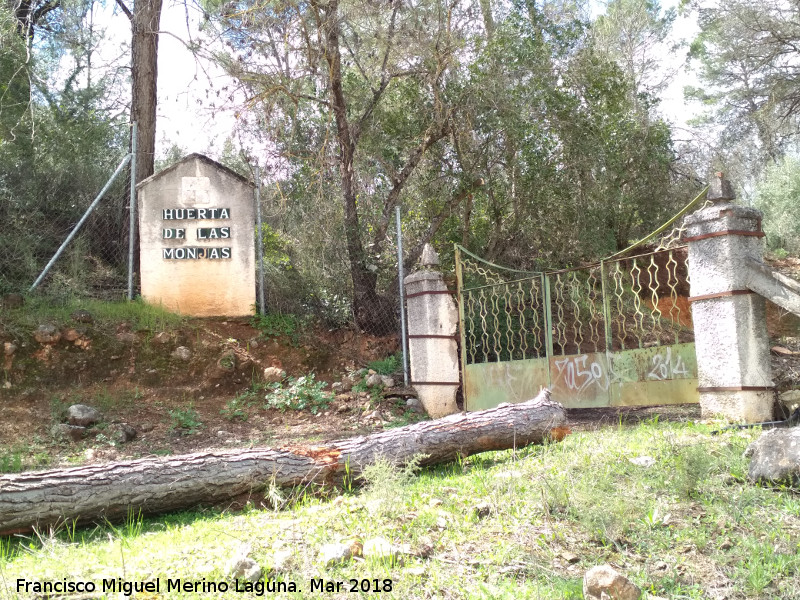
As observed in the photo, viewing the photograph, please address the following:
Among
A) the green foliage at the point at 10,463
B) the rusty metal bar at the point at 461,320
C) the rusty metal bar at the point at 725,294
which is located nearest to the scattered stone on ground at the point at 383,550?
the rusty metal bar at the point at 725,294

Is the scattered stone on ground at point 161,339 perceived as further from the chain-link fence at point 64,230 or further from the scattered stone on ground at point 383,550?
the scattered stone on ground at point 383,550

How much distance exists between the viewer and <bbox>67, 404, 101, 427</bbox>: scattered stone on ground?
7.96 metres

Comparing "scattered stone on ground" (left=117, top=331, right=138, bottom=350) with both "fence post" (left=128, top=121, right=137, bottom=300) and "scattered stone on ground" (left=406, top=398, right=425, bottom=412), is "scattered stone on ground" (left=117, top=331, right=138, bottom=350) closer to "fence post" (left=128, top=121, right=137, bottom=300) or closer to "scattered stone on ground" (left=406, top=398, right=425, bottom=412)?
"fence post" (left=128, top=121, right=137, bottom=300)

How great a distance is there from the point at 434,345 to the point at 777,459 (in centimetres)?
534

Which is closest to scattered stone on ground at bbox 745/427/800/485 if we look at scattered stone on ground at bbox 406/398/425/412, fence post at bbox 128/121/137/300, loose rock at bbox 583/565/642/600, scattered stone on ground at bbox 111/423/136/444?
loose rock at bbox 583/565/642/600

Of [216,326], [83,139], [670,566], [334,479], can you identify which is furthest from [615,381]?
[83,139]

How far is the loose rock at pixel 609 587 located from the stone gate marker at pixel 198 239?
27.2 feet

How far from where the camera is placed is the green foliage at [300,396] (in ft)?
30.0

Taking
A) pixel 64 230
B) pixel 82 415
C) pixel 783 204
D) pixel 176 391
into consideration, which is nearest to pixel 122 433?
pixel 82 415

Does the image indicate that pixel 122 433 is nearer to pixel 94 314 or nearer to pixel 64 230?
pixel 94 314

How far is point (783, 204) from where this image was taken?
20.2 meters

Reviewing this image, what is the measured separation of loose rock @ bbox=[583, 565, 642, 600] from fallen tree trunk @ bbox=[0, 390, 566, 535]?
7.49ft

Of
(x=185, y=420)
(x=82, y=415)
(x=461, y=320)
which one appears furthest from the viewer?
(x=461, y=320)

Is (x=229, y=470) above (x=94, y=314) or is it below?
below
